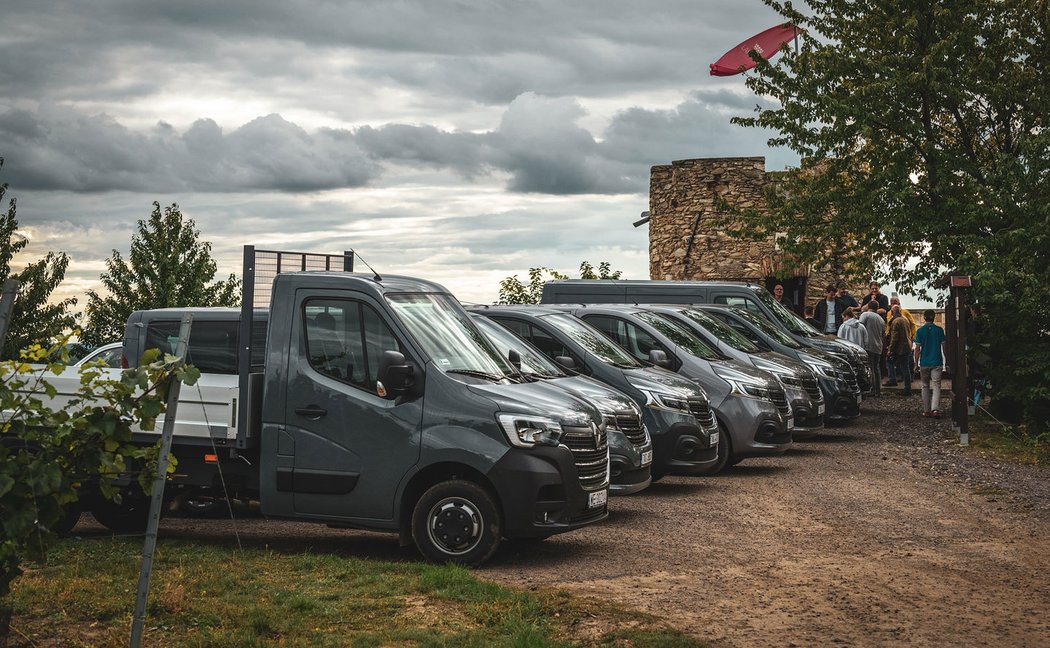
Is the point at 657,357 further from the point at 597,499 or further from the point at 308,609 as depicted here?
the point at 308,609

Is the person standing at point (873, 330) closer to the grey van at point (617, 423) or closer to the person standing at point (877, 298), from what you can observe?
the person standing at point (877, 298)

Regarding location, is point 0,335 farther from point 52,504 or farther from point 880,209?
point 880,209

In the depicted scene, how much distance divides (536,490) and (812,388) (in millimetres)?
9648

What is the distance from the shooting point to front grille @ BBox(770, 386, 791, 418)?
15359 mm

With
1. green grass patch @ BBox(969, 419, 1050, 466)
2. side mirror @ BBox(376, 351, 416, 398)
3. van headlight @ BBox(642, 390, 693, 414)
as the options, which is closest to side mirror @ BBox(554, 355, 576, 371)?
van headlight @ BBox(642, 390, 693, 414)

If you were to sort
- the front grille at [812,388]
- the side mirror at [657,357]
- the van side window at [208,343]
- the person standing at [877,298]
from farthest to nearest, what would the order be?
1. the person standing at [877,298]
2. the front grille at [812,388]
3. the side mirror at [657,357]
4. the van side window at [208,343]

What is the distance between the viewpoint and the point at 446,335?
9.71 metres

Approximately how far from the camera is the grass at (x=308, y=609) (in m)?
6.75

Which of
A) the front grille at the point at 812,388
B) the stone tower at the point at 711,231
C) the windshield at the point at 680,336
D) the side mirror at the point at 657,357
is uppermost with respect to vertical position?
the stone tower at the point at 711,231

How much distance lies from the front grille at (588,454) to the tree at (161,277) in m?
35.5

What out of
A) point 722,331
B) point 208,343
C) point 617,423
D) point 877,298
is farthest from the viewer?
point 877,298

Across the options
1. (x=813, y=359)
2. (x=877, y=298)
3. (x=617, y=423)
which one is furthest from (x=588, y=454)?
(x=877, y=298)

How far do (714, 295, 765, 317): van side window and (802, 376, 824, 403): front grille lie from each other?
3.39 metres

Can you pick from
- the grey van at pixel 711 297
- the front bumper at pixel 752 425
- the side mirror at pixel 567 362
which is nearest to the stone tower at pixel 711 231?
the grey van at pixel 711 297
